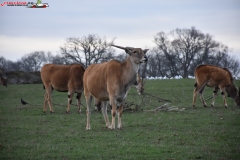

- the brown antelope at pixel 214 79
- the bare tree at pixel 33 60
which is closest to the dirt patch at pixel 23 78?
the brown antelope at pixel 214 79

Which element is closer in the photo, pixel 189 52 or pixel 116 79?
pixel 116 79

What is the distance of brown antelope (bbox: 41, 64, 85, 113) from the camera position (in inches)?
783

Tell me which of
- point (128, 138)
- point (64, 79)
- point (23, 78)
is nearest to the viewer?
point (128, 138)

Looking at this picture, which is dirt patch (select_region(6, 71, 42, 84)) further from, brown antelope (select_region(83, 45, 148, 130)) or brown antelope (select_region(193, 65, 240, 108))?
brown antelope (select_region(83, 45, 148, 130))

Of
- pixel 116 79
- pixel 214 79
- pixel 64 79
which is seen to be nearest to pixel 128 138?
pixel 116 79

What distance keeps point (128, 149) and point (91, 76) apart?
15.7ft

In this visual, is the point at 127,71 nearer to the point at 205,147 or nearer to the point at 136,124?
A: the point at 136,124

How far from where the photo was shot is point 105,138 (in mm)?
11609

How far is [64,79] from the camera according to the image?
20203 millimetres

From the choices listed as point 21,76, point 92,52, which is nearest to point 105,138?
point 21,76

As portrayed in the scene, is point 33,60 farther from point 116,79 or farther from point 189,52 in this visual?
point 116,79

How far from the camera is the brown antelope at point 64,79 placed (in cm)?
1990

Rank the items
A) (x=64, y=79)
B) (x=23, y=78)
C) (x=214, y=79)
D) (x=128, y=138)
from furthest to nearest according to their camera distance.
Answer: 1. (x=23, y=78)
2. (x=214, y=79)
3. (x=64, y=79)
4. (x=128, y=138)

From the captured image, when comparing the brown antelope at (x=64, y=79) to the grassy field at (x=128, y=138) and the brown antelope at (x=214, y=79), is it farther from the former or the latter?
the brown antelope at (x=214, y=79)
